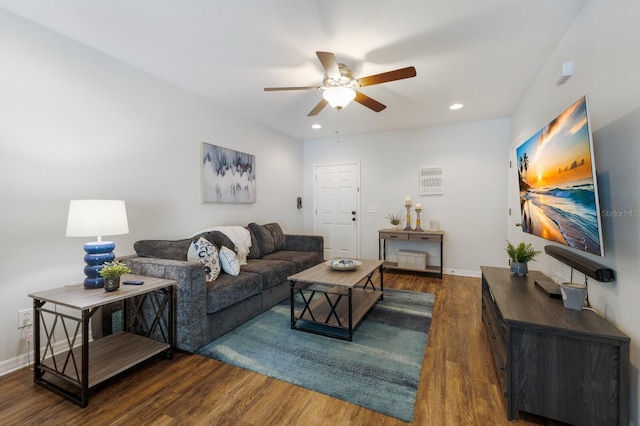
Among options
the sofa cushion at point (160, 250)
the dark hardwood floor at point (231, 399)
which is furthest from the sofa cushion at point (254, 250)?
the dark hardwood floor at point (231, 399)

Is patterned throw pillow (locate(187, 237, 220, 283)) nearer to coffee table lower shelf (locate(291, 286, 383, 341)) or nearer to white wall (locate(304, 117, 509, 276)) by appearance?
coffee table lower shelf (locate(291, 286, 383, 341))

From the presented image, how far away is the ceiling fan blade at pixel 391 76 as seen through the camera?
6.78ft

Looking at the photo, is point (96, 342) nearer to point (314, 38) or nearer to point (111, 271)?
point (111, 271)

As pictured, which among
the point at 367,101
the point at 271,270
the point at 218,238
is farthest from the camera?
the point at 218,238

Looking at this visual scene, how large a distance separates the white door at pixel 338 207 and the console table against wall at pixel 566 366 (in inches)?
146

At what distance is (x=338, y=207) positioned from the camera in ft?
17.5

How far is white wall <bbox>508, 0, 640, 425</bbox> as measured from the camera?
130cm

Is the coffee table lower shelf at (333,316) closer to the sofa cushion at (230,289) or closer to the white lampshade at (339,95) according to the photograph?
the sofa cushion at (230,289)

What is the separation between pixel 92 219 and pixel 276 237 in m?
2.48

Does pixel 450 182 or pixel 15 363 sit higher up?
pixel 450 182

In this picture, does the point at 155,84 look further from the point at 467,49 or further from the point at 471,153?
the point at 471,153

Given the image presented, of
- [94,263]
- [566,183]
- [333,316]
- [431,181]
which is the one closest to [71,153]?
[94,263]

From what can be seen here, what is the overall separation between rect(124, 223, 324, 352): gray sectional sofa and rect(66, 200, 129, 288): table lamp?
37 cm

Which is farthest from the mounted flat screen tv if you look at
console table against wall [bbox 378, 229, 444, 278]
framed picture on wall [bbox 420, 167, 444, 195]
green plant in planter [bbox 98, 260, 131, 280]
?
green plant in planter [bbox 98, 260, 131, 280]
